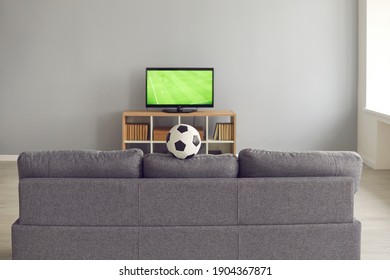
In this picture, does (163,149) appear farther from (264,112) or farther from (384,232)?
(384,232)

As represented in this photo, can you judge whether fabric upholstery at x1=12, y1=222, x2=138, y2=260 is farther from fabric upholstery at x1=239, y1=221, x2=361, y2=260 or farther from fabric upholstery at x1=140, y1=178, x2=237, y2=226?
fabric upholstery at x1=239, y1=221, x2=361, y2=260

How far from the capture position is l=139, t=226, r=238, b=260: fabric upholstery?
3816 millimetres

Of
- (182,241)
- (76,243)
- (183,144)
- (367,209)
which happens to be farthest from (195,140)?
(367,209)

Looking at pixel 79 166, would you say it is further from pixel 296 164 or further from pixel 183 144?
pixel 296 164

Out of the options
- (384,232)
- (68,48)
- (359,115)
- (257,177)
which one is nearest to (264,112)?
(359,115)

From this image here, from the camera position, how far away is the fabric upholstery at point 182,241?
3816 mm

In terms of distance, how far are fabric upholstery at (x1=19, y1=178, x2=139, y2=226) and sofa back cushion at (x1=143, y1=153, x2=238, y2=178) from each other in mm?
147

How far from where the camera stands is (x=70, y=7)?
337 inches

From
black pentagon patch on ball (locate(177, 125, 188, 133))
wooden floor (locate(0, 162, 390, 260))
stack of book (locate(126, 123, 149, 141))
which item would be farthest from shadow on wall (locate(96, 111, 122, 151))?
black pentagon patch on ball (locate(177, 125, 188, 133))

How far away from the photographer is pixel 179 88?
27.5ft

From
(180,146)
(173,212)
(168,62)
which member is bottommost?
(173,212)

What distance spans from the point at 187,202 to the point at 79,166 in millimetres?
629

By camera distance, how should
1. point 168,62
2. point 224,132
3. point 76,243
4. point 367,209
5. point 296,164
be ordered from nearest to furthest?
point 76,243 → point 296,164 → point 367,209 → point 224,132 → point 168,62

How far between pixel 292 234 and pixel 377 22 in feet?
16.5
